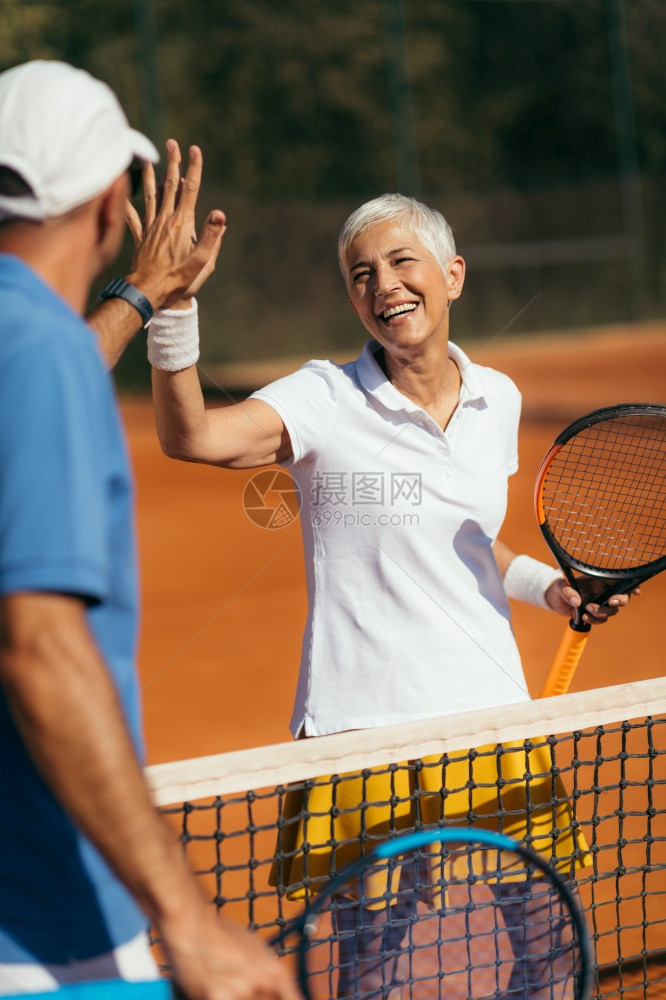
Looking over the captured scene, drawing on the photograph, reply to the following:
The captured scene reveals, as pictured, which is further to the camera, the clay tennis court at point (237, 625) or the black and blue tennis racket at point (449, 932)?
the clay tennis court at point (237, 625)

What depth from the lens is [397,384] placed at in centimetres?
219

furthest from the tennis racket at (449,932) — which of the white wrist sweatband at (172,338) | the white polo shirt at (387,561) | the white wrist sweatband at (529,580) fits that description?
the white wrist sweatband at (172,338)

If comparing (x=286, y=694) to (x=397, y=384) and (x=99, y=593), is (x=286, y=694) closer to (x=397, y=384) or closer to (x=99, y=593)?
(x=397, y=384)

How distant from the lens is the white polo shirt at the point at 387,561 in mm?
2057

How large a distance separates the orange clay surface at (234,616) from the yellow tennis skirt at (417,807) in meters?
2.17

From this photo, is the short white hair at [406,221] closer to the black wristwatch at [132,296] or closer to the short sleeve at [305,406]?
the short sleeve at [305,406]

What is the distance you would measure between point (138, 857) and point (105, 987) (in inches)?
9.4

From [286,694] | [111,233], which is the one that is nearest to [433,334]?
[111,233]

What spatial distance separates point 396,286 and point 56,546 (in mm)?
1235

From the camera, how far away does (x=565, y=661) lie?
2.37m

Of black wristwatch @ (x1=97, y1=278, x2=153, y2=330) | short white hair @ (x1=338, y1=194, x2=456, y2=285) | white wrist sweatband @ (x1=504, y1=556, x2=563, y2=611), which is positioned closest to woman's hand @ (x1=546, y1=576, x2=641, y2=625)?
white wrist sweatband @ (x1=504, y1=556, x2=563, y2=611)

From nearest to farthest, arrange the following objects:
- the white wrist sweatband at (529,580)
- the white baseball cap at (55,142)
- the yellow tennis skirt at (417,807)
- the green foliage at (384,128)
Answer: the white baseball cap at (55,142) → the yellow tennis skirt at (417,807) → the white wrist sweatband at (529,580) → the green foliage at (384,128)

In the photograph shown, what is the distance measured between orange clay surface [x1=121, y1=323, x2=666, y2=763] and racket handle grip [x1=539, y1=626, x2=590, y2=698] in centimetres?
209

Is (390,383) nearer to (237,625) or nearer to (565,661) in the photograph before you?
(565,661)
